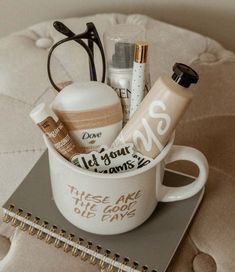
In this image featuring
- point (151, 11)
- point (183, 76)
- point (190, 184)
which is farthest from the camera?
point (151, 11)

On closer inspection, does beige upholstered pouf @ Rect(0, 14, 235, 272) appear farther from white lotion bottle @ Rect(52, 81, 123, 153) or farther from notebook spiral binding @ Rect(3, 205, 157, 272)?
white lotion bottle @ Rect(52, 81, 123, 153)

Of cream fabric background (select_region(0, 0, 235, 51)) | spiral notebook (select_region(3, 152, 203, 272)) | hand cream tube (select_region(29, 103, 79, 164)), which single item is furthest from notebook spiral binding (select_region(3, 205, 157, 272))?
cream fabric background (select_region(0, 0, 235, 51))

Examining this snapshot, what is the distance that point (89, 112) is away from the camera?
1.48 feet

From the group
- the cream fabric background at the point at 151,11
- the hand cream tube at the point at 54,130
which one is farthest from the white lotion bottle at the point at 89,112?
the cream fabric background at the point at 151,11

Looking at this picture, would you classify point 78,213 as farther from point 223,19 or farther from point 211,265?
point 223,19

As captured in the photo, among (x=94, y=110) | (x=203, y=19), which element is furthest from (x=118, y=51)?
(x=203, y=19)

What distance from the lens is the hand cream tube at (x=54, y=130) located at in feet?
1.44

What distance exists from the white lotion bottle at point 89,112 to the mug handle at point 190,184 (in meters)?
0.07

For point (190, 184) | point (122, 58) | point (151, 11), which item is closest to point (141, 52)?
point (122, 58)

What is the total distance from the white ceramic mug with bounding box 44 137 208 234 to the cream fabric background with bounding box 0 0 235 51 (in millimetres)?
359

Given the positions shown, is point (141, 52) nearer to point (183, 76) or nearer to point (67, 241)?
point (183, 76)

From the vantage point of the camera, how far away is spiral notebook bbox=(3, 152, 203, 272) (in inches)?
19.7

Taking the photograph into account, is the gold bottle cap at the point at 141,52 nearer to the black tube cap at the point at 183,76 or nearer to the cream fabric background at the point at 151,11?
the black tube cap at the point at 183,76

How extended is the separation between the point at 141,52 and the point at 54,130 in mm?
102
